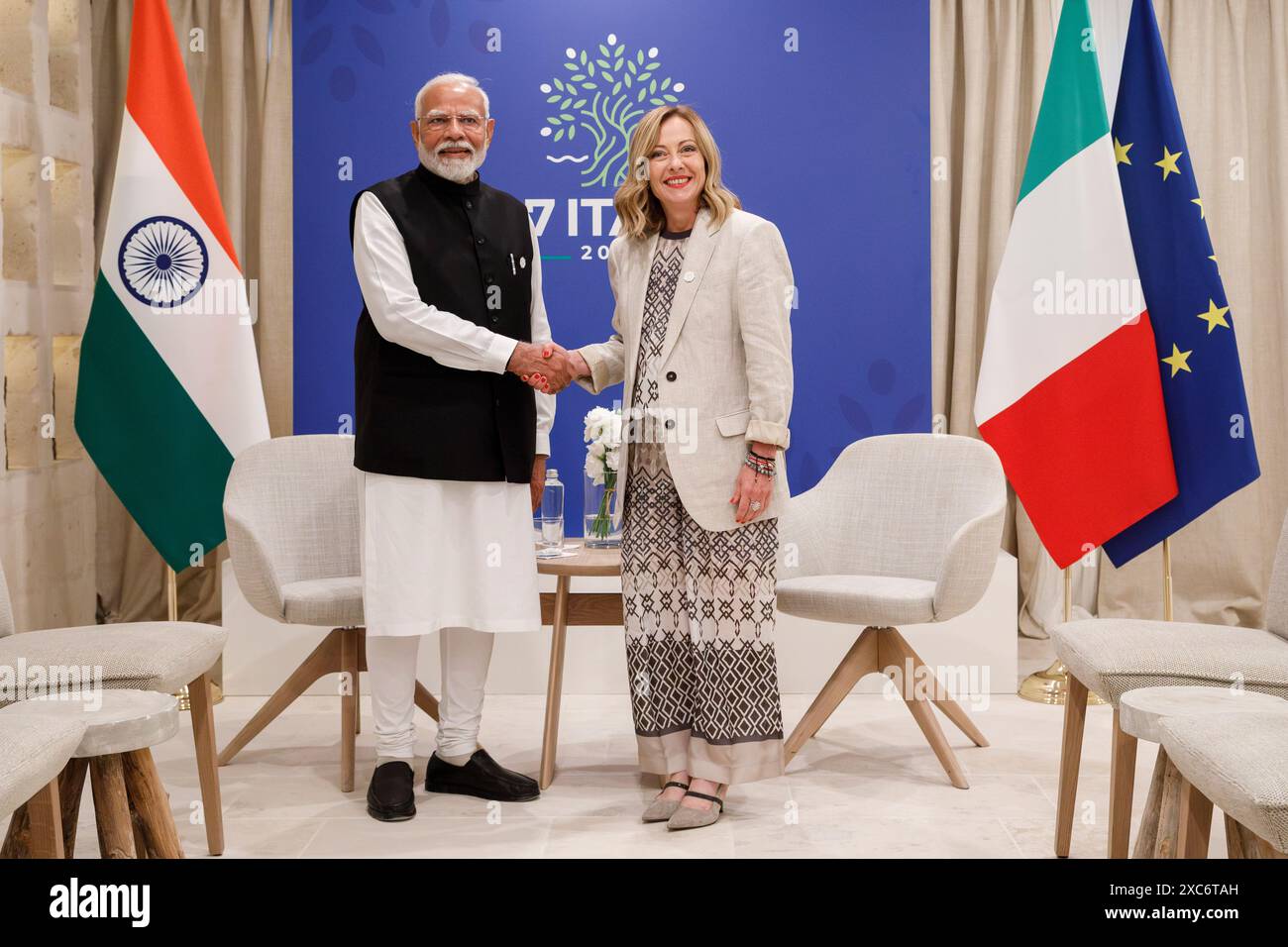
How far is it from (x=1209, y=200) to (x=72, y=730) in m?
4.87

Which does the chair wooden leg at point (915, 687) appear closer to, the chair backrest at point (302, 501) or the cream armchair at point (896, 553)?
the cream armchair at point (896, 553)

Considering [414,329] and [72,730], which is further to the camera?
[414,329]

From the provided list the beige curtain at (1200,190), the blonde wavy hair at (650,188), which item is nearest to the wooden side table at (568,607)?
the blonde wavy hair at (650,188)

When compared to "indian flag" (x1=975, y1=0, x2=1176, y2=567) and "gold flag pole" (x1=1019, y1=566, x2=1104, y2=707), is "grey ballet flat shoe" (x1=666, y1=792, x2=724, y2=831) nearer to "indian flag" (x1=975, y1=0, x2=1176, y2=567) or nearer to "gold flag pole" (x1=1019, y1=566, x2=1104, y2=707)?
"indian flag" (x1=975, y1=0, x2=1176, y2=567)

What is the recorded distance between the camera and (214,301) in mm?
4520

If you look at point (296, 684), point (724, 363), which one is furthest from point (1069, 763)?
point (296, 684)

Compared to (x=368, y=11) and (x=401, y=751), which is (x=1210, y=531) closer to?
(x=401, y=751)

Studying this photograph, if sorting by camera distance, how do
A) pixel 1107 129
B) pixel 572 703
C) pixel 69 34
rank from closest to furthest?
pixel 1107 129, pixel 572 703, pixel 69 34

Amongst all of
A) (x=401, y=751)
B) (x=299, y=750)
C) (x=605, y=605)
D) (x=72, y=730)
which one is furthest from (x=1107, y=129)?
(x=72, y=730)

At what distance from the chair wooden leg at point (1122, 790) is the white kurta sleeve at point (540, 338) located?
1720mm

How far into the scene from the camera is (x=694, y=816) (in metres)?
3.26

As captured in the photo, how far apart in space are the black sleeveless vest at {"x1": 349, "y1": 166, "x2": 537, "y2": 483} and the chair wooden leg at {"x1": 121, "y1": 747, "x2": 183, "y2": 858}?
996 mm

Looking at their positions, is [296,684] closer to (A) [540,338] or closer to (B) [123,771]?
(B) [123,771]

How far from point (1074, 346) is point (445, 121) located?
2.29 meters
